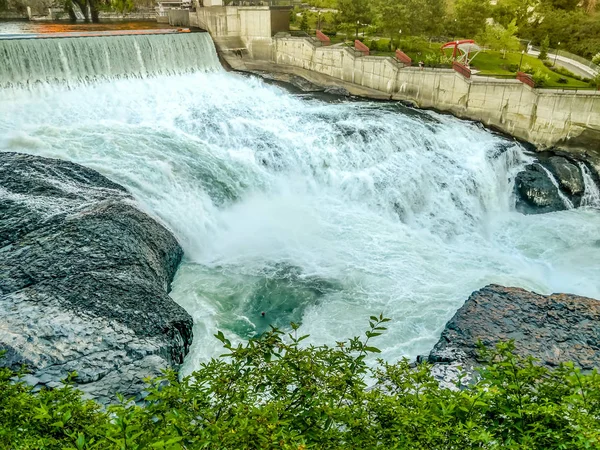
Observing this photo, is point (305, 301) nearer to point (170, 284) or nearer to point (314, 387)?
point (170, 284)

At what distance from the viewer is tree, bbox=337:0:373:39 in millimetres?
32875

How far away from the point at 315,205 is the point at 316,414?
13.9 metres

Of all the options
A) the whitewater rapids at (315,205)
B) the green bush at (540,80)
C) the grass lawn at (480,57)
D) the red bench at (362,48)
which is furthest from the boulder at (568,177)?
the red bench at (362,48)

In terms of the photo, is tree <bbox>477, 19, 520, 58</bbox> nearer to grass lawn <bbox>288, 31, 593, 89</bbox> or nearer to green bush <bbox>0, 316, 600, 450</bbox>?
grass lawn <bbox>288, 31, 593, 89</bbox>

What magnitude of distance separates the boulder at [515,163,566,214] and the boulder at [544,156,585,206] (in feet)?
2.07

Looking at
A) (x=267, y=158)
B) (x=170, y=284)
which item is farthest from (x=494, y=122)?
(x=170, y=284)

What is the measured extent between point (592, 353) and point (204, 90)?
861 inches

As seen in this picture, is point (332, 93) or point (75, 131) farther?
point (332, 93)

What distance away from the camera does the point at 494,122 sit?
2484 cm

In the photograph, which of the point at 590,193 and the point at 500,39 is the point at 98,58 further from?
the point at 590,193

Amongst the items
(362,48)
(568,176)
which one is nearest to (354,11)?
(362,48)

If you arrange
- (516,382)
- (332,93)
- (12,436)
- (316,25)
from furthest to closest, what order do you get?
1. (316,25)
2. (332,93)
3. (516,382)
4. (12,436)

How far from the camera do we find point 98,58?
2364 cm

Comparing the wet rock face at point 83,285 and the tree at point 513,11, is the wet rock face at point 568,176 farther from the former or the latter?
the tree at point 513,11
